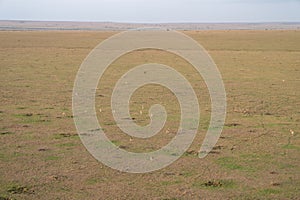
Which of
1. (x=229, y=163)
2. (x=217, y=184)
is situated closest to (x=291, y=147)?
(x=229, y=163)

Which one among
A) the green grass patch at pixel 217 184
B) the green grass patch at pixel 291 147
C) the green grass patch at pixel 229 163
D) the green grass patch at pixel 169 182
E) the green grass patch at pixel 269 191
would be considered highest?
the green grass patch at pixel 291 147

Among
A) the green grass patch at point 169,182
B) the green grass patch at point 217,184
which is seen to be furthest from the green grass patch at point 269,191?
the green grass patch at point 169,182

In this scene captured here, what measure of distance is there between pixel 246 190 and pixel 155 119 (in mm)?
6180

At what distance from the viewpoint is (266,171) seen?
9430 millimetres

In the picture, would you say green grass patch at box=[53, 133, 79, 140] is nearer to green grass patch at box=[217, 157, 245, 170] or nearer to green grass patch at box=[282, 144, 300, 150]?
green grass patch at box=[217, 157, 245, 170]

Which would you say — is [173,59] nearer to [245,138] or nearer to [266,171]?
[245,138]

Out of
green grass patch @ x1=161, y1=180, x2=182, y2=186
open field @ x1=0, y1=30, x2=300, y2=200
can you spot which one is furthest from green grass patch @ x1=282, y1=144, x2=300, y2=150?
green grass patch @ x1=161, y1=180, x2=182, y2=186

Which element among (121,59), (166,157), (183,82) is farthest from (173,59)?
(166,157)

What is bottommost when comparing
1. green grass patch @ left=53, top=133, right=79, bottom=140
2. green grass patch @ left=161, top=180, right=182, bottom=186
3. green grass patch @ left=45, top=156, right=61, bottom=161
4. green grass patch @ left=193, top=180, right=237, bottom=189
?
green grass patch @ left=193, top=180, right=237, bottom=189

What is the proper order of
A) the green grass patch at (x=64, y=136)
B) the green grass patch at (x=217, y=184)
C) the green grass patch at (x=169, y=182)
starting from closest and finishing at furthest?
the green grass patch at (x=217, y=184) → the green grass patch at (x=169, y=182) → the green grass patch at (x=64, y=136)

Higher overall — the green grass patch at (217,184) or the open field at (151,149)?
the open field at (151,149)

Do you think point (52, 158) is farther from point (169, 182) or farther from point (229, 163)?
point (229, 163)

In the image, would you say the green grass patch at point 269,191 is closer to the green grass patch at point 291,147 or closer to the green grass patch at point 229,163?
the green grass patch at point 229,163

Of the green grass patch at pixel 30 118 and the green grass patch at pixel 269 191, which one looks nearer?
the green grass patch at pixel 269 191
